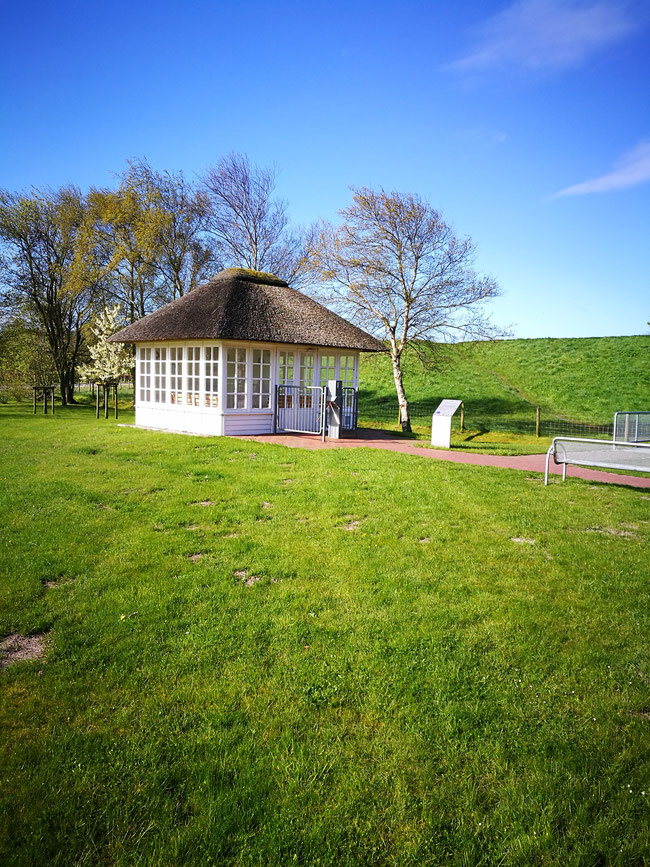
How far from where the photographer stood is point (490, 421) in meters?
24.9

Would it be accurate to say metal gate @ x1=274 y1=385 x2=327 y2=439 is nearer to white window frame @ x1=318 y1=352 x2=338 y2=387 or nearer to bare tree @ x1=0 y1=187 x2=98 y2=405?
white window frame @ x1=318 y1=352 x2=338 y2=387

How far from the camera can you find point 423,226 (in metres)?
21.6

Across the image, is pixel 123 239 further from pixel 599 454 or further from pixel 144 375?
pixel 599 454

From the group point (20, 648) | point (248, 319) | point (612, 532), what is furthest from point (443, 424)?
point (20, 648)

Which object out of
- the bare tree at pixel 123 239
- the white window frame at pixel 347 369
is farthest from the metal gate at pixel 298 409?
the bare tree at pixel 123 239

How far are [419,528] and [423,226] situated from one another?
18.1 m

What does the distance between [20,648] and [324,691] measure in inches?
87.9

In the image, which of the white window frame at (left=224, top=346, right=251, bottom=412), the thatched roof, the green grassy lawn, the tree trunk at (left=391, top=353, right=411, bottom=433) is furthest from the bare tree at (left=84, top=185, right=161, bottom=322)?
the green grassy lawn

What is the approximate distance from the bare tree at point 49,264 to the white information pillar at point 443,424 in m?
24.6

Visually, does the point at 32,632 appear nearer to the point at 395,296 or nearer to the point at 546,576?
the point at 546,576

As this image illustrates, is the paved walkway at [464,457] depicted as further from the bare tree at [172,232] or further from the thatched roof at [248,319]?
the bare tree at [172,232]

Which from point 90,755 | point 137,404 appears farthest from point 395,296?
point 90,755

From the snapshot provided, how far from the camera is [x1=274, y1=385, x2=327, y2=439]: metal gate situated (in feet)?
56.9

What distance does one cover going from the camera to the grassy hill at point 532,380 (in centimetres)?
2800
